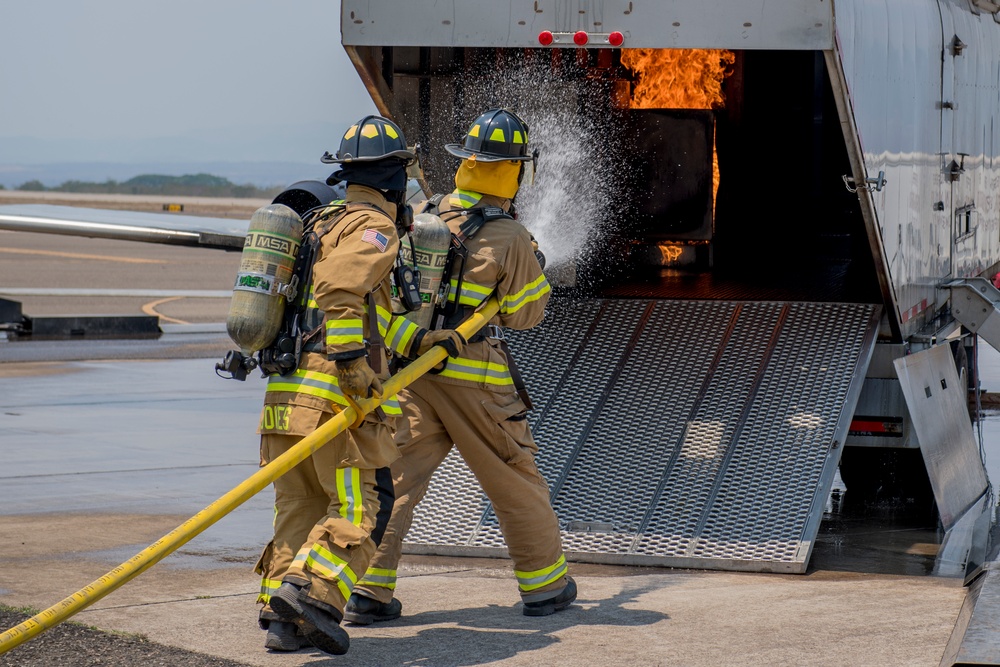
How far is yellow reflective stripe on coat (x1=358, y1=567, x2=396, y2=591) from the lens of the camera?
529 cm

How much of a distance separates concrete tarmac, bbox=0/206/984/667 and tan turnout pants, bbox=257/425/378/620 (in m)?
0.27

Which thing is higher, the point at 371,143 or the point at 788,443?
the point at 371,143

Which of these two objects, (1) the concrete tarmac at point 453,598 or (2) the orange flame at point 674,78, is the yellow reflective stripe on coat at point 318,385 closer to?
(1) the concrete tarmac at point 453,598

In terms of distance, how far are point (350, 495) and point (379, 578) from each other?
25.1 inches

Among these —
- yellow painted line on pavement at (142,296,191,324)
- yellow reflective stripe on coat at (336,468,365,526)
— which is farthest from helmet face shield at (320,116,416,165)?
yellow painted line on pavement at (142,296,191,324)

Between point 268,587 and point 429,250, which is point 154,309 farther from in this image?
point 268,587

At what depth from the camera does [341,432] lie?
4.74 m

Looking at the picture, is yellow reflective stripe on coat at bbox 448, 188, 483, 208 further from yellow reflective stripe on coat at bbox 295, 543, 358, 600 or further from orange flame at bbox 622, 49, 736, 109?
orange flame at bbox 622, 49, 736, 109

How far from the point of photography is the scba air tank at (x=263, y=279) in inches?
186

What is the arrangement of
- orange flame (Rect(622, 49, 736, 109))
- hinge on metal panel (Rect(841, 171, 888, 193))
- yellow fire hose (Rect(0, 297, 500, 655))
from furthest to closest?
orange flame (Rect(622, 49, 736, 109)) < hinge on metal panel (Rect(841, 171, 888, 193)) < yellow fire hose (Rect(0, 297, 500, 655))

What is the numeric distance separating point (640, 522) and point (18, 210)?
9.46 meters

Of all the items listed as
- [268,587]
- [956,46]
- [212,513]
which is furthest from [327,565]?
[956,46]

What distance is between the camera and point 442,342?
5141 millimetres

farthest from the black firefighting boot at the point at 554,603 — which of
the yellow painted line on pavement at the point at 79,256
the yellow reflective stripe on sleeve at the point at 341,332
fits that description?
the yellow painted line on pavement at the point at 79,256
